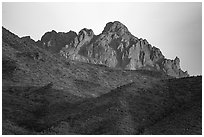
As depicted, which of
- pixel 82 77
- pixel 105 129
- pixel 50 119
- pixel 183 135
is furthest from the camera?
pixel 82 77

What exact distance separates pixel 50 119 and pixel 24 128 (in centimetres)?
464

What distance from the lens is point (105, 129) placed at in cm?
3556

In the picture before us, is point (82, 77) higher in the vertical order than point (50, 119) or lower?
higher

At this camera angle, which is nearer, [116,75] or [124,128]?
[124,128]

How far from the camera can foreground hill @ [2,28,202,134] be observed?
36.4 meters

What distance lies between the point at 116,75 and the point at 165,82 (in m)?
36.5

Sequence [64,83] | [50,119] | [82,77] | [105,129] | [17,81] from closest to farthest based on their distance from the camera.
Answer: [105,129]
[50,119]
[17,81]
[64,83]
[82,77]

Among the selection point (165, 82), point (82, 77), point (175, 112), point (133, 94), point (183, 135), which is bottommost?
point (183, 135)

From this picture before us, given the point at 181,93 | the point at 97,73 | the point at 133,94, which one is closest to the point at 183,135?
the point at 133,94

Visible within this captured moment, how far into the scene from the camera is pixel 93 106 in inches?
1713

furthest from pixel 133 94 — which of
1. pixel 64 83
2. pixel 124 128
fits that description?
pixel 64 83

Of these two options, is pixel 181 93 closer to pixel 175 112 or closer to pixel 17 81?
pixel 175 112

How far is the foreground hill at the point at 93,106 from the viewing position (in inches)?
1432

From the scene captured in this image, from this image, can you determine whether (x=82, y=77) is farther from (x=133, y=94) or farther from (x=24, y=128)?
(x=24, y=128)
